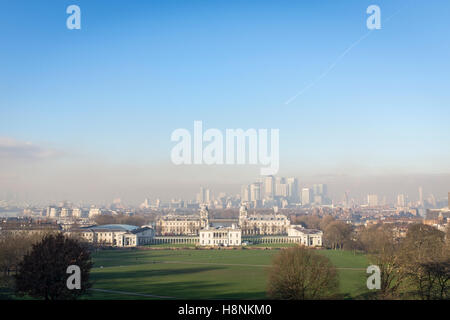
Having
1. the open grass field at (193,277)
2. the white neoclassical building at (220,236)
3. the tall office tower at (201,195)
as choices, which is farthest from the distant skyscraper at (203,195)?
the open grass field at (193,277)

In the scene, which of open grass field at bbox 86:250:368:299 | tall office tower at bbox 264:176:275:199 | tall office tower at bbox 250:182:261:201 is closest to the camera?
open grass field at bbox 86:250:368:299

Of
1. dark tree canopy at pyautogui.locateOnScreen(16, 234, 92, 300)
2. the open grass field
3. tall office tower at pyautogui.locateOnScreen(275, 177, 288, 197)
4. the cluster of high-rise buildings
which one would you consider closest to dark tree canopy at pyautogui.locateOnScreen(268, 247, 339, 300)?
the open grass field

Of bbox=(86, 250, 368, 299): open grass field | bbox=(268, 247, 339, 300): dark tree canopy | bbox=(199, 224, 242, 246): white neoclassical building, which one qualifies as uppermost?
bbox=(268, 247, 339, 300): dark tree canopy

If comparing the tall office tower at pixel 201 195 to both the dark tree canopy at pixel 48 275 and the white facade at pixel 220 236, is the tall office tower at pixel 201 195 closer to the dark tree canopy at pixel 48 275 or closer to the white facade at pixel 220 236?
the white facade at pixel 220 236

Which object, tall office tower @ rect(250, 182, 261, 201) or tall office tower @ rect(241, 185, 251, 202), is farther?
tall office tower @ rect(250, 182, 261, 201)

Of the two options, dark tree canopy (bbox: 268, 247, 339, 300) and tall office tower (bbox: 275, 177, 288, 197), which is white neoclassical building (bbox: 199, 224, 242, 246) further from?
tall office tower (bbox: 275, 177, 288, 197)
